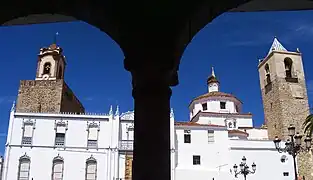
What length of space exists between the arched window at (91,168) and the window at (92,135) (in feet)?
2.85

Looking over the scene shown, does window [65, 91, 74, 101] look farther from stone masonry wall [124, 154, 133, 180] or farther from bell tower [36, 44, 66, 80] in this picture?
stone masonry wall [124, 154, 133, 180]

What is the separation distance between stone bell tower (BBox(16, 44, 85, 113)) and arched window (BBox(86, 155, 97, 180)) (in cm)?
879

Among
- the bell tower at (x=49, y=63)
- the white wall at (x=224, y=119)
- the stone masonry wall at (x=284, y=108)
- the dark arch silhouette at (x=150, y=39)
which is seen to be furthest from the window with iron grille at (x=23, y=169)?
the dark arch silhouette at (x=150, y=39)

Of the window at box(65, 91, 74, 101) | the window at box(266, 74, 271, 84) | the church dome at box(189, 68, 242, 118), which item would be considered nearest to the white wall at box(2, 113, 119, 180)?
the window at box(65, 91, 74, 101)

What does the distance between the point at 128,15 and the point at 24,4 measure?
814mm

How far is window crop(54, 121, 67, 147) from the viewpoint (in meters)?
25.5

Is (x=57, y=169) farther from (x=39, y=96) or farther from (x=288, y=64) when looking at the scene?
(x=288, y=64)

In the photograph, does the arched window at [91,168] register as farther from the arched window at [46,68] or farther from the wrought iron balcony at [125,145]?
the arched window at [46,68]

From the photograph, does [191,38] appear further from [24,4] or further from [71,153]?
[71,153]

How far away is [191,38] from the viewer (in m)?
2.80

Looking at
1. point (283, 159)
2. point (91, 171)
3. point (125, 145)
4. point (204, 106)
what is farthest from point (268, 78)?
point (91, 171)

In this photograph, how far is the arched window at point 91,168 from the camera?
81.8 ft

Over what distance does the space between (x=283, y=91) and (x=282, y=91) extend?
0.35ft

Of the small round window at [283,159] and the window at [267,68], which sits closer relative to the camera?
the small round window at [283,159]
